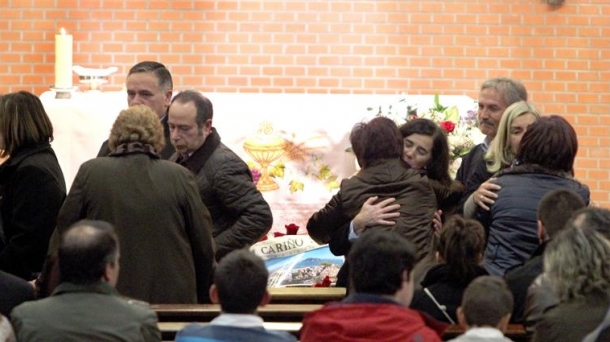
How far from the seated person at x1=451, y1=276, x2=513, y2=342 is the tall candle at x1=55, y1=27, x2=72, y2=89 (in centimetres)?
460

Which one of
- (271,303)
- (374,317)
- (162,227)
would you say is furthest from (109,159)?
(374,317)

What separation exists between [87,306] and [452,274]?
52.4 inches

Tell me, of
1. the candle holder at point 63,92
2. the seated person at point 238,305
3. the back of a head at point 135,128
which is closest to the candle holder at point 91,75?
the candle holder at point 63,92

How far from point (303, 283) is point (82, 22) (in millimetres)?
4014

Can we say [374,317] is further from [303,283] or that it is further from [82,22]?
[82,22]

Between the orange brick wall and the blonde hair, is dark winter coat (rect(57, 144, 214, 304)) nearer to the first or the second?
the blonde hair

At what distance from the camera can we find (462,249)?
14.5ft

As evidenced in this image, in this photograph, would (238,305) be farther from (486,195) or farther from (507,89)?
(507,89)

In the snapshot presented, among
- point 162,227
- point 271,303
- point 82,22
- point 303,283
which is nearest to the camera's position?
point 162,227

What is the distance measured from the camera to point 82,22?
9.59 m

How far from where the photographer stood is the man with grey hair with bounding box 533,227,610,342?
3.88 m

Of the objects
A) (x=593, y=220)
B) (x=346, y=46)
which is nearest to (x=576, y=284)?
(x=593, y=220)

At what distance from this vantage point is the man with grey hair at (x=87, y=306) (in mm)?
3828

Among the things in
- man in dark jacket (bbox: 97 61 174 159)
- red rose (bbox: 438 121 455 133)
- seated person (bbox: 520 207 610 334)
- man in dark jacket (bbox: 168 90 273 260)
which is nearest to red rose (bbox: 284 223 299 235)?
red rose (bbox: 438 121 455 133)
